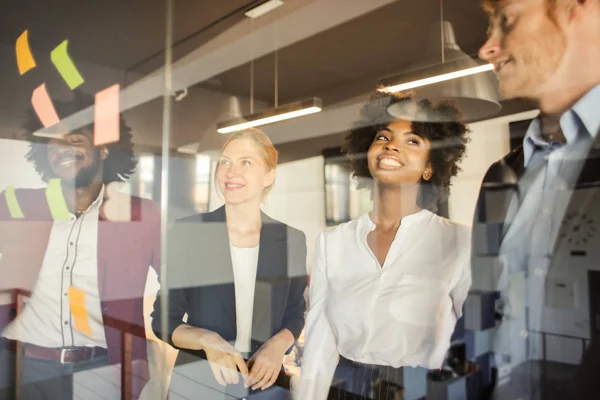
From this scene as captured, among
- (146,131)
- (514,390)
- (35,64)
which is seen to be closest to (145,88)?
(146,131)

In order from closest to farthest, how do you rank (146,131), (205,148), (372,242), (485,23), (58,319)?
(485,23) → (372,242) → (205,148) → (146,131) → (58,319)

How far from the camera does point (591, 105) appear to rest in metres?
0.98

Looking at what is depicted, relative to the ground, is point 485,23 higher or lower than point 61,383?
higher

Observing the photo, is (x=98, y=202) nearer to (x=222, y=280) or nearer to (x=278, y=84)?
(x=222, y=280)

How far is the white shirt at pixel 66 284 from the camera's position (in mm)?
2150

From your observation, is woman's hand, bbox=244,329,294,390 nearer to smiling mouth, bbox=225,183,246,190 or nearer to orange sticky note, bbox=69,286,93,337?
smiling mouth, bbox=225,183,246,190

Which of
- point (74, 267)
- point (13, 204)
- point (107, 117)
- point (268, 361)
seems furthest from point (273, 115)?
point (13, 204)

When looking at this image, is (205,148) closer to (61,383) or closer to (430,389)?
(430,389)

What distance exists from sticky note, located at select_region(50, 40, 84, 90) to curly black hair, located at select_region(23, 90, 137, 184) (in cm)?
5

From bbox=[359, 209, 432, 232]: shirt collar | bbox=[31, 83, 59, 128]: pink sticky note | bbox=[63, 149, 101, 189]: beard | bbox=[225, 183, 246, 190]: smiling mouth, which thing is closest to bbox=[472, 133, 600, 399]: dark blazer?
bbox=[359, 209, 432, 232]: shirt collar

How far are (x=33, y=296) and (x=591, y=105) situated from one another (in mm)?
2335

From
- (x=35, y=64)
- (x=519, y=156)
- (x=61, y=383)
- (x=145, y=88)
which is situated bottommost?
(x=61, y=383)

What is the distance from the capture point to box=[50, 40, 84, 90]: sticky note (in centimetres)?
225

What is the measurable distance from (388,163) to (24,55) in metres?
2.09
